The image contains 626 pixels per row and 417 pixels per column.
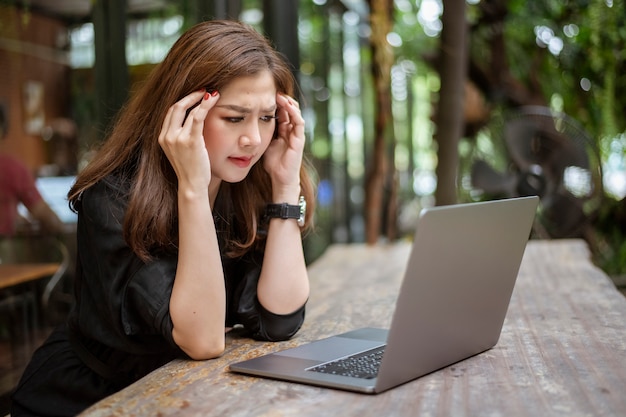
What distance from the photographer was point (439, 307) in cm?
151

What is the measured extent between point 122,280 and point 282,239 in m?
0.45

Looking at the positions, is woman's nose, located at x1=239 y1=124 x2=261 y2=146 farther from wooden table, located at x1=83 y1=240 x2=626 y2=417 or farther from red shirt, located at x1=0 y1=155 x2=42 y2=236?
red shirt, located at x1=0 y1=155 x2=42 y2=236

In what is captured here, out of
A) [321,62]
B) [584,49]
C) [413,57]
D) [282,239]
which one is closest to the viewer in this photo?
[282,239]

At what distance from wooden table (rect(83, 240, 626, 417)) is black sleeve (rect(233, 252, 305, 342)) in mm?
35

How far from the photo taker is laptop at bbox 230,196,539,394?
1.41 m

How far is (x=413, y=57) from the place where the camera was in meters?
6.89

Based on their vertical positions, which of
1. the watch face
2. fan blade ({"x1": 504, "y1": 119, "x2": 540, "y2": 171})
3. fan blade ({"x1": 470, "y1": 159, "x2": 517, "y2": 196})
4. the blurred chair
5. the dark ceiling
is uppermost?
the dark ceiling

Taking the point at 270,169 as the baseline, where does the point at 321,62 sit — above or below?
above

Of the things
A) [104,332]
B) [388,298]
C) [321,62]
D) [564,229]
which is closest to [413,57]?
[321,62]

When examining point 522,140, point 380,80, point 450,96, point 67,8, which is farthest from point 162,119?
point 522,140

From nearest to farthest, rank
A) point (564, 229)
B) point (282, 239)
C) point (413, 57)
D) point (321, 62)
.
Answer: point (282, 239)
point (564, 229)
point (413, 57)
point (321, 62)

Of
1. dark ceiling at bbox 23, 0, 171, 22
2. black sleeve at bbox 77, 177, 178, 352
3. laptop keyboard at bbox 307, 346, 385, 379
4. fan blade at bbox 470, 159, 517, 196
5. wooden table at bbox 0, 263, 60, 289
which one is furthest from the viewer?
fan blade at bbox 470, 159, 517, 196

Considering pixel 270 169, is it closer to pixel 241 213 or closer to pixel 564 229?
pixel 241 213

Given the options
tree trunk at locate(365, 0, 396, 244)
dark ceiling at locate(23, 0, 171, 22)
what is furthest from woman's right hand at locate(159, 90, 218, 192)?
tree trunk at locate(365, 0, 396, 244)
